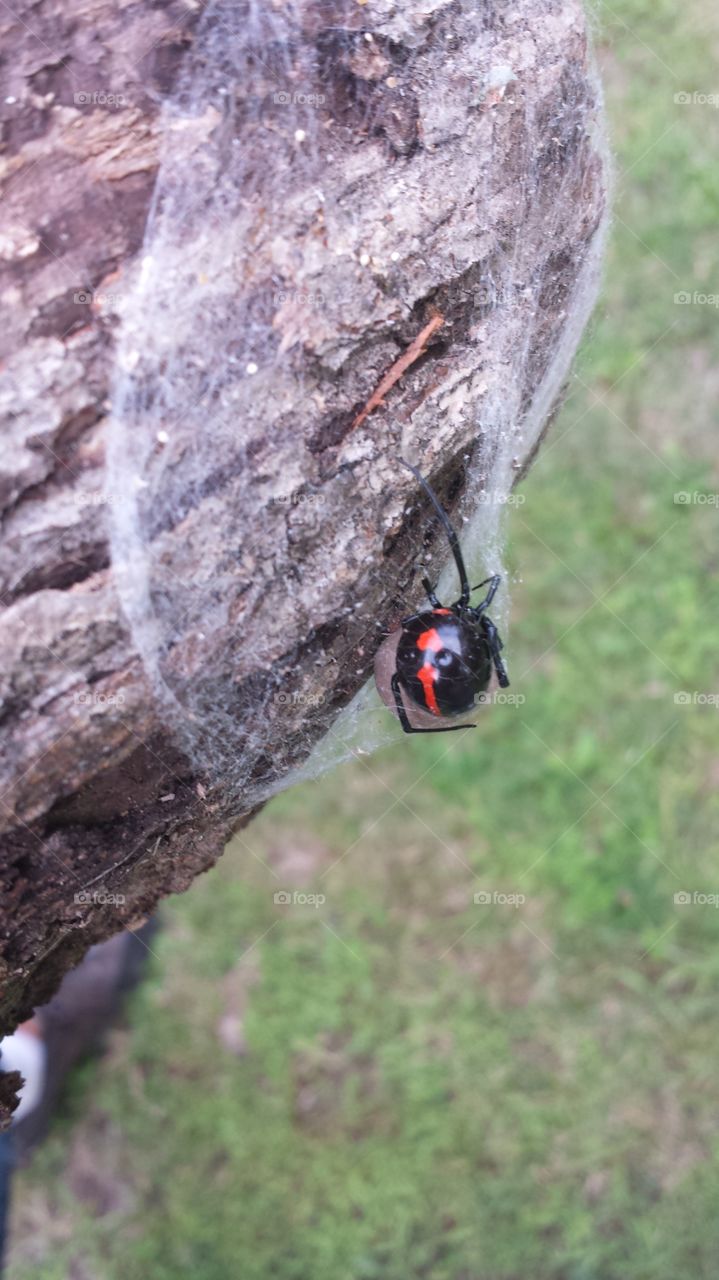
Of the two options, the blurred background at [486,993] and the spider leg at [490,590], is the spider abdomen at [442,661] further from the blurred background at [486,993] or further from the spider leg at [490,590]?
the blurred background at [486,993]

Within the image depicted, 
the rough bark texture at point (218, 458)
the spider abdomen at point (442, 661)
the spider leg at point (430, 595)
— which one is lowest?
the spider abdomen at point (442, 661)

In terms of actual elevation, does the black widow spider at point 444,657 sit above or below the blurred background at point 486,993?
above

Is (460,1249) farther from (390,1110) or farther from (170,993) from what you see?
(170,993)

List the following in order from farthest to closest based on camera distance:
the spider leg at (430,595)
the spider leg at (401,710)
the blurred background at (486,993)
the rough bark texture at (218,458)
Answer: the blurred background at (486,993)
the spider leg at (401,710)
the spider leg at (430,595)
the rough bark texture at (218,458)

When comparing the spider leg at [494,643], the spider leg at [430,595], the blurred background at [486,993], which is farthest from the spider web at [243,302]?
the blurred background at [486,993]

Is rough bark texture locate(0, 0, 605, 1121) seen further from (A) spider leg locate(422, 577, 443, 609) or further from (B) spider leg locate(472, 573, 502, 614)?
(B) spider leg locate(472, 573, 502, 614)

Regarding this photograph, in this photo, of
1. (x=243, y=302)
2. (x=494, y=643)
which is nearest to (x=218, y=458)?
(x=243, y=302)
